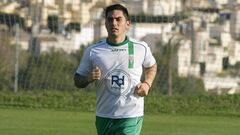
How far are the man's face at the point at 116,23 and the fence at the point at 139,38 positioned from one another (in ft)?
34.2

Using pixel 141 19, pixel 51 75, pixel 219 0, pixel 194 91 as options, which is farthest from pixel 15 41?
pixel 219 0

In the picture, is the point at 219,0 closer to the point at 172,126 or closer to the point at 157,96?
the point at 157,96

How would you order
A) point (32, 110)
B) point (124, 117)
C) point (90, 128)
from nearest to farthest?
point (124, 117), point (90, 128), point (32, 110)

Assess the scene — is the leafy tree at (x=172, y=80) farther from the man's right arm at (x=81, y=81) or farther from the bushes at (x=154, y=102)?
the man's right arm at (x=81, y=81)

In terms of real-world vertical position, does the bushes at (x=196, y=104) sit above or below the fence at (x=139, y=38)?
below

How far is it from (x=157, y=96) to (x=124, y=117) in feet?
29.4

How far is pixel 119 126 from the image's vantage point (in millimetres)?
6559

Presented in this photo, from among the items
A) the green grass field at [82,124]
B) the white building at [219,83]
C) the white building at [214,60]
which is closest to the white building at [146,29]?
the white building at [214,60]

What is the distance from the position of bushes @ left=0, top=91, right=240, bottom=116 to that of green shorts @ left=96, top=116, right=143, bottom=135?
26.2 feet

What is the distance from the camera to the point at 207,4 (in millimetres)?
22141

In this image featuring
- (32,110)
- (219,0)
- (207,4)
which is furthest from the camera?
(207,4)

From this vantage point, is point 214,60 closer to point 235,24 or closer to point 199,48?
point 199,48

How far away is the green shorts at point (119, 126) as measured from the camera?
21.5ft

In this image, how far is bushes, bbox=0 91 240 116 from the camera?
14.7m
